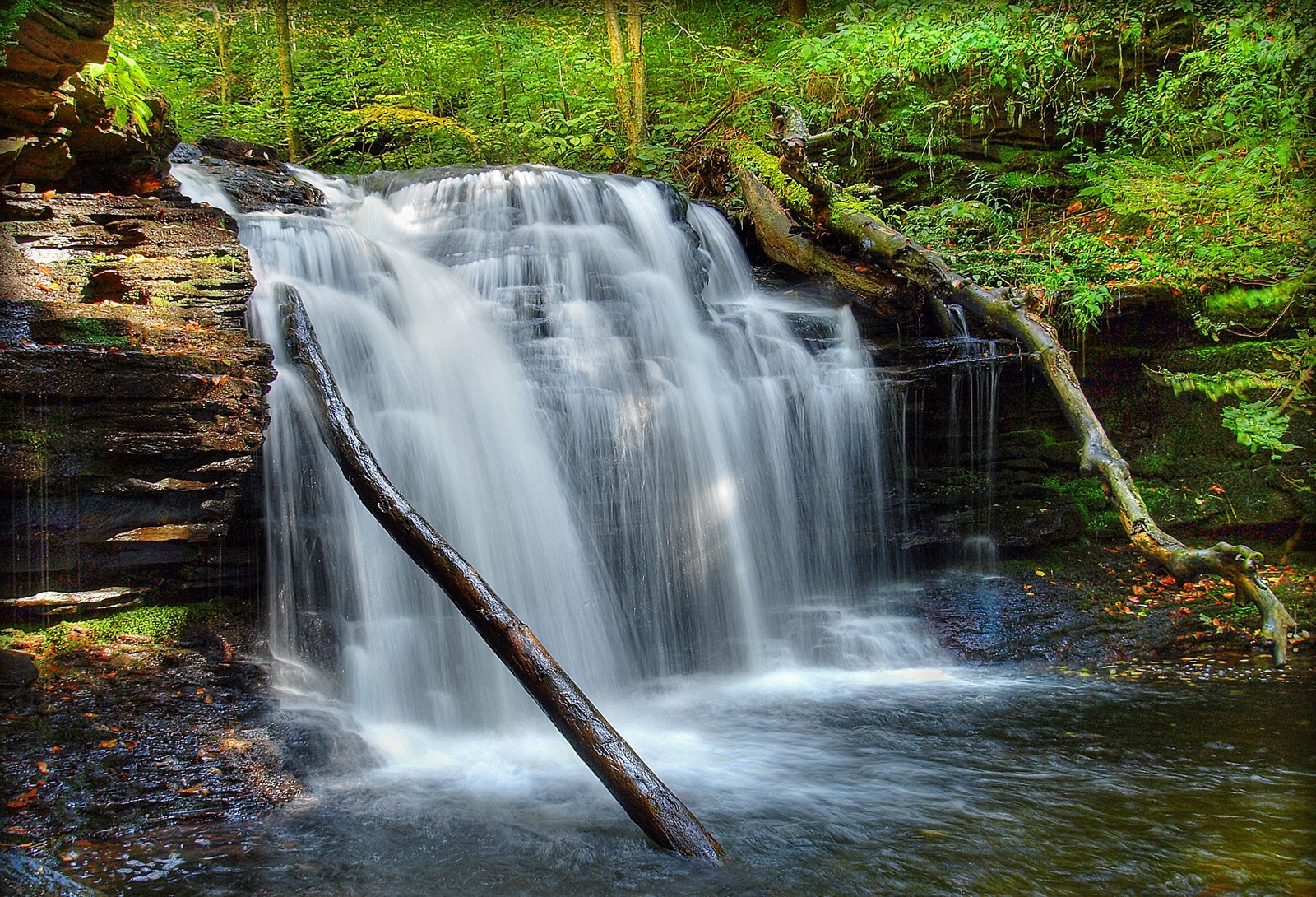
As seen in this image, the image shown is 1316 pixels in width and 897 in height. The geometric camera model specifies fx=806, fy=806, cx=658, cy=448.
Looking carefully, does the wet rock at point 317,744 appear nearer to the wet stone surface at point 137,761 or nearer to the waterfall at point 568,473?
the wet stone surface at point 137,761

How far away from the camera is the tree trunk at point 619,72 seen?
11555 millimetres

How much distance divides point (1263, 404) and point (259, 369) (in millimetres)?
7260

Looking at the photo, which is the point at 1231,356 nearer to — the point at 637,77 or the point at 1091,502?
the point at 1091,502

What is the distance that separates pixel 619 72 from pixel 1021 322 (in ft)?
25.3

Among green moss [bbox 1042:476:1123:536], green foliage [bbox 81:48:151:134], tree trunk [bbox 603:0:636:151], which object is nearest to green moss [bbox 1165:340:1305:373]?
green moss [bbox 1042:476:1123:536]

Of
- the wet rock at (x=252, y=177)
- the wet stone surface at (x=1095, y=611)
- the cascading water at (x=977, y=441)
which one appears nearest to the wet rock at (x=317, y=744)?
the wet stone surface at (x=1095, y=611)

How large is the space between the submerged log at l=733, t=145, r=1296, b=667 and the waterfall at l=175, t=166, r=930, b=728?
2.55 feet

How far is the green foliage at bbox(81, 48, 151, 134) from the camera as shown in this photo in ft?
16.7

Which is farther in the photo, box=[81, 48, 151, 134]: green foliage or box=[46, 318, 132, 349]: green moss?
box=[81, 48, 151, 134]: green foliage

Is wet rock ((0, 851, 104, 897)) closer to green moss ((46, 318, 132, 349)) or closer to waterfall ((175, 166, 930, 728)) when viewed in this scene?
waterfall ((175, 166, 930, 728))

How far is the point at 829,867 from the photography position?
287 cm

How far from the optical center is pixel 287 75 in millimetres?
11828

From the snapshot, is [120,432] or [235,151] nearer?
[120,432]

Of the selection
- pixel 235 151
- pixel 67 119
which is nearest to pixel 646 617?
pixel 67 119
